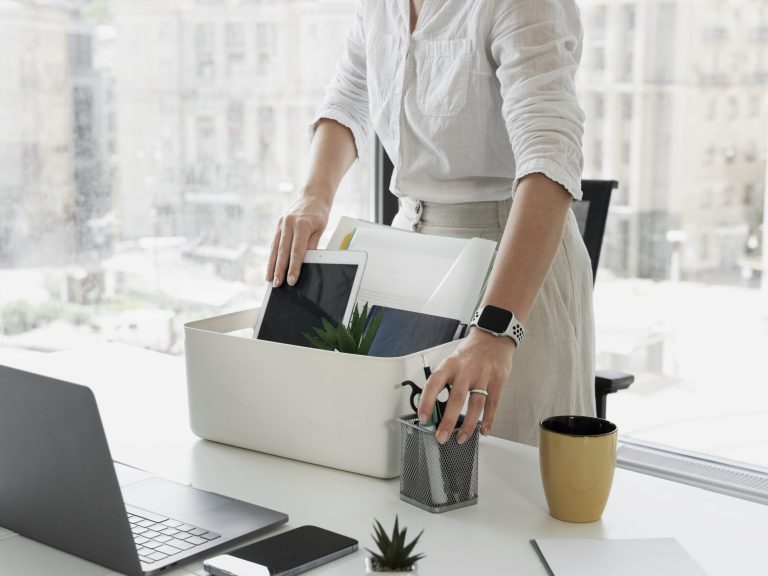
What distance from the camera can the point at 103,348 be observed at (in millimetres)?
1759

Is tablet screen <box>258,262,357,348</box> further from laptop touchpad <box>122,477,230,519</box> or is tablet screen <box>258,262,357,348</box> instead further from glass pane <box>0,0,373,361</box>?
glass pane <box>0,0,373,361</box>

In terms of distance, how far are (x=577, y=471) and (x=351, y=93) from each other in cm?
101

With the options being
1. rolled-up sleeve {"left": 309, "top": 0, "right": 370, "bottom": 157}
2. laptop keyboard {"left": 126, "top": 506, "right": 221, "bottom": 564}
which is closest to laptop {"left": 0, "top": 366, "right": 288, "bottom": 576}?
laptop keyboard {"left": 126, "top": 506, "right": 221, "bottom": 564}

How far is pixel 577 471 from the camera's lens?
0.98 meters

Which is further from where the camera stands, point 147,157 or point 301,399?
point 147,157

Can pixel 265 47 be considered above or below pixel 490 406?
above

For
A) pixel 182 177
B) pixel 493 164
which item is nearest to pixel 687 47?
pixel 493 164

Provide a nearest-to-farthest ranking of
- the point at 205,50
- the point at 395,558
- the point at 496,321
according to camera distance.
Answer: the point at 395,558 → the point at 496,321 → the point at 205,50

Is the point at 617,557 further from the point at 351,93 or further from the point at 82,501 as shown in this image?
the point at 351,93

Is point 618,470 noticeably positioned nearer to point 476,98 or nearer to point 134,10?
point 476,98

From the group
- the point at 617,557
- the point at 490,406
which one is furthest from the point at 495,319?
the point at 617,557

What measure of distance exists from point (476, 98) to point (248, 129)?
5.13 feet

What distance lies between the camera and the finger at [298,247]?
1305mm

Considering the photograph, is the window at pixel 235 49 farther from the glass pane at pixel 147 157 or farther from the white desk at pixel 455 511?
the white desk at pixel 455 511
